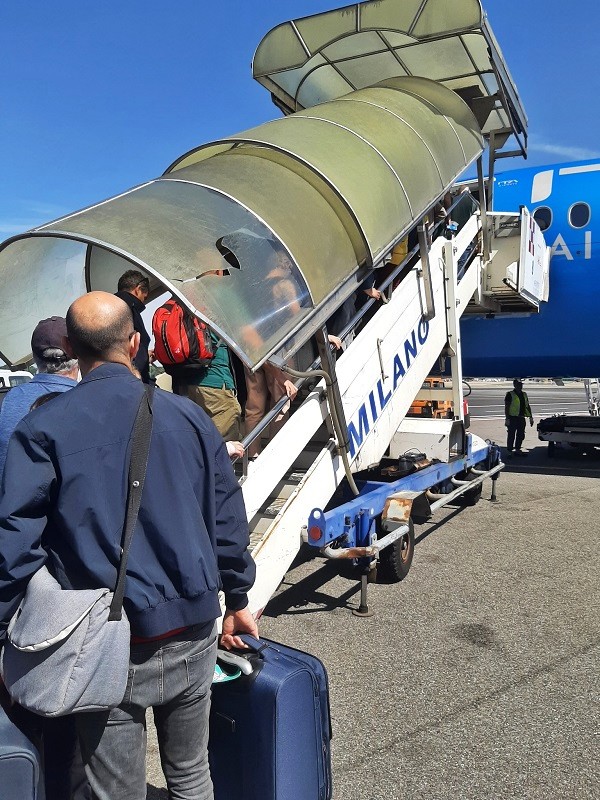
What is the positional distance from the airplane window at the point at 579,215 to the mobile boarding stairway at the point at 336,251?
1938 mm

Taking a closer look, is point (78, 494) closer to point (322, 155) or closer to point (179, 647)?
point (179, 647)

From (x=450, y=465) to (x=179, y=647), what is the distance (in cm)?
493

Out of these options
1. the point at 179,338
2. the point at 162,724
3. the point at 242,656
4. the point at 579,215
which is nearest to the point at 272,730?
the point at 242,656

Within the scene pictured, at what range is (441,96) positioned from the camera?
19.4 feet

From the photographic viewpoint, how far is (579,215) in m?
8.89

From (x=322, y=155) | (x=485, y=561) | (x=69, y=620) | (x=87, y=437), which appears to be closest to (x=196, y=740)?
(x=69, y=620)

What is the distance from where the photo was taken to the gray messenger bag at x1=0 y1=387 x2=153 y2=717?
1.71 meters

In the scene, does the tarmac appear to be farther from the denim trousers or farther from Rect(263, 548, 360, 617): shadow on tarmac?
the denim trousers

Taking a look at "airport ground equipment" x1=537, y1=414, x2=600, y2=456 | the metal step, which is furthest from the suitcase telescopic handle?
"airport ground equipment" x1=537, y1=414, x2=600, y2=456

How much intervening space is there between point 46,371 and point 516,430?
12.0 meters

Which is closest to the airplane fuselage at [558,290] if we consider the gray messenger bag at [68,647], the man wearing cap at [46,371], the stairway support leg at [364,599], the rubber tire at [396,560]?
the rubber tire at [396,560]

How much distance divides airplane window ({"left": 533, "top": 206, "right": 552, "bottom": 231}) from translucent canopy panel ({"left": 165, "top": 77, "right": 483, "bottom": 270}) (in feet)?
13.3

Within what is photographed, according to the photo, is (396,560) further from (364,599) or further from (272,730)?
(272,730)

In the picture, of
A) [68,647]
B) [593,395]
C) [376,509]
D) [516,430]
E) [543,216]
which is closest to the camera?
[68,647]
